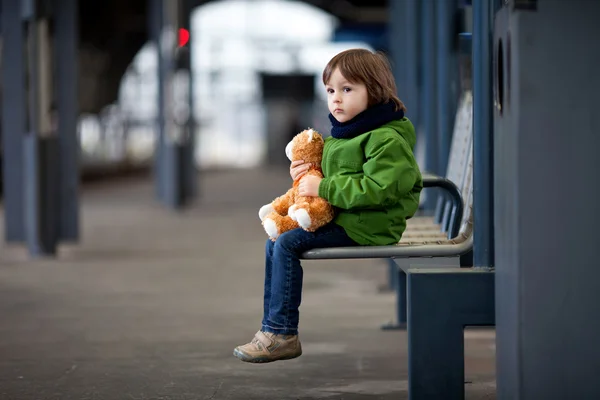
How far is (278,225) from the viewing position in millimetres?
4184

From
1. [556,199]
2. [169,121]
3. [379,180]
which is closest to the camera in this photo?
[556,199]

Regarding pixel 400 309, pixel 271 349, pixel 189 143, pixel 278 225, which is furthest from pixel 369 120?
pixel 189 143

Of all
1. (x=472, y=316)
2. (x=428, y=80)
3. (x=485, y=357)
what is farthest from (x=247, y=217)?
(x=472, y=316)

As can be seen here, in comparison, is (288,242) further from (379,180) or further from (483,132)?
(483,132)

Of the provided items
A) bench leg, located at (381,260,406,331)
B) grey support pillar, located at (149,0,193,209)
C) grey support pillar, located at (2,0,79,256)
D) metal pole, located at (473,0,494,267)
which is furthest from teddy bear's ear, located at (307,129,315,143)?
grey support pillar, located at (149,0,193,209)

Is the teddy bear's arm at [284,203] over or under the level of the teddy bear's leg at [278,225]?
over

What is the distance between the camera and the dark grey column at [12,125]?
1070cm

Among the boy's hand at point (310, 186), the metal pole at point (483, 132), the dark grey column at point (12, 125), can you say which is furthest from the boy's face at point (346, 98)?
the dark grey column at point (12, 125)

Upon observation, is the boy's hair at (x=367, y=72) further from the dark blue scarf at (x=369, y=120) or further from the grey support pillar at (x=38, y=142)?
the grey support pillar at (x=38, y=142)

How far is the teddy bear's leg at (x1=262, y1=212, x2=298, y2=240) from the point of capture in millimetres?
4184

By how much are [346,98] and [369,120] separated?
0.42ft

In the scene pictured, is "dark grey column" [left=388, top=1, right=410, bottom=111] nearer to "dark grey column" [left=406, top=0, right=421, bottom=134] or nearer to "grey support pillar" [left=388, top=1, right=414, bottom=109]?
"grey support pillar" [left=388, top=1, right=414, bottom=109]

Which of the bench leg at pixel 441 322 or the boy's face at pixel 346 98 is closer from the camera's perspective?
the bench leg at pixel 441 322

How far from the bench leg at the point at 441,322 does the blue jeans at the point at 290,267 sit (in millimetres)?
422
